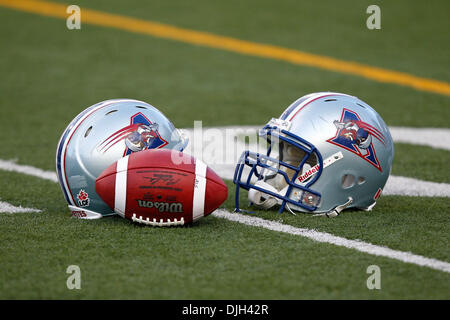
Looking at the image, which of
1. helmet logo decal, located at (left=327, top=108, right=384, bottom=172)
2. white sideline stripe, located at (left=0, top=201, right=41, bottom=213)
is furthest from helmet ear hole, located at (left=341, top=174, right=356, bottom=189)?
white sideline stripe, located at (left=0, top=201, right=41, bottom=213)

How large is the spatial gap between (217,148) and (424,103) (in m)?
2.97

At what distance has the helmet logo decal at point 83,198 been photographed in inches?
160

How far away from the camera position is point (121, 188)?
12.6 ft

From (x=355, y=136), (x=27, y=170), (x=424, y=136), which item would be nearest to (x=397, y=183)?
(x=355, y=136)

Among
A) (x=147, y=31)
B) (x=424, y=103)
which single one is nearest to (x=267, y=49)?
(x=147, y=31)

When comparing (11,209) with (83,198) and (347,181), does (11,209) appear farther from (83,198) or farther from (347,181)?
(347,181)

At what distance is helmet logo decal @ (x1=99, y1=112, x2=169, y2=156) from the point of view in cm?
405

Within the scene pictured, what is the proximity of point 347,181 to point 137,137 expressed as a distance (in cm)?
131

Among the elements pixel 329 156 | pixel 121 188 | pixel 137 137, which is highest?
pixel 137 137

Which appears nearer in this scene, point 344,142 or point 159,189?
point 159,189

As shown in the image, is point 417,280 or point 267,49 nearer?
point 417,280

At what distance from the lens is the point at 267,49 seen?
11.1m

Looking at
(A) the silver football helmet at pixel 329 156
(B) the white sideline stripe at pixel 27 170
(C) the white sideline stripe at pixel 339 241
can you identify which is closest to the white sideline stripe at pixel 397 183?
(B) the white sideline stripe at pixel 27 170
